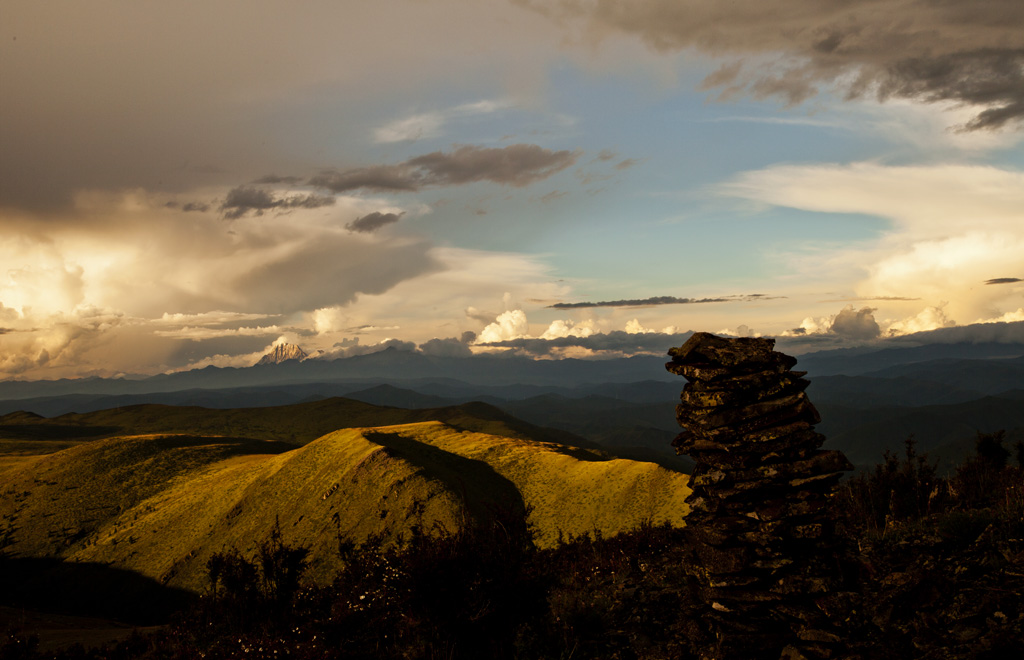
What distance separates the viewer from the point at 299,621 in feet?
70.0

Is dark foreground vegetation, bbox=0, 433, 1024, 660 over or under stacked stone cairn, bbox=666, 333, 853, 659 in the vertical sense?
under

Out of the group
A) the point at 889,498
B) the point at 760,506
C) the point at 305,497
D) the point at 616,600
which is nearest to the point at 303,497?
the point at 305,497

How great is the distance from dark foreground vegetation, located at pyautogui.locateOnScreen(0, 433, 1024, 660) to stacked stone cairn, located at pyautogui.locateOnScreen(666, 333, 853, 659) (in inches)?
23.8

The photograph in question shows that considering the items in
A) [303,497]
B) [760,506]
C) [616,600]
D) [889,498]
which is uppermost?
[760,506]

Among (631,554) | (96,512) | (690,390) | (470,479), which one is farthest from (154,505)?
(690,390)

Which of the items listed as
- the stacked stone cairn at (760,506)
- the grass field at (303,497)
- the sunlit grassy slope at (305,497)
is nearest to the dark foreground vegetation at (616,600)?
the stacked stone cairn at (760,506)

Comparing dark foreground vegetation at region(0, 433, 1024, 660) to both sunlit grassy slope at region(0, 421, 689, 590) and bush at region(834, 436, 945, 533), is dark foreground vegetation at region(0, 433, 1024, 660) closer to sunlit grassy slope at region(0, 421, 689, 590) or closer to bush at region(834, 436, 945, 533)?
bush at region(834, 436, 945, 533)

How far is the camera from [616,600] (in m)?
15.7

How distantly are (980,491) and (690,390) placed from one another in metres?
19.4

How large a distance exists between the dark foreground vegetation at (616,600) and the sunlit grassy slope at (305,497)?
23.9 meters

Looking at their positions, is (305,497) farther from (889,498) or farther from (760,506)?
(760,506)

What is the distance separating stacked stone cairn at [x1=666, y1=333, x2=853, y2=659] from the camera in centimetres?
991

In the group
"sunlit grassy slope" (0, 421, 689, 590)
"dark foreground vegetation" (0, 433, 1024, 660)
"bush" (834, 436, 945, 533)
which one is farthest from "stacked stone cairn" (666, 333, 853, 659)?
"sunlit grassy slope" (0, 421, 689, 590)

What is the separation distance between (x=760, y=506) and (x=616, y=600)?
703 centimetres
